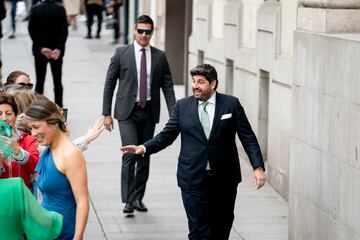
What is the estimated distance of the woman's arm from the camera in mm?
6887

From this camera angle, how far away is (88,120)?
18609 mm

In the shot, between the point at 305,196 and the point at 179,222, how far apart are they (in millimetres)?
2038

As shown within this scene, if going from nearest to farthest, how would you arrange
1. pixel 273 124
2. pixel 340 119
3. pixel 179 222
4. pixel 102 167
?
pixel 340 119, pixel 179 222, pixel 273 124, pixel 102 167

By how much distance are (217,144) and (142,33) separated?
307 centimetres

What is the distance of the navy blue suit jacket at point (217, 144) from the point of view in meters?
9.15

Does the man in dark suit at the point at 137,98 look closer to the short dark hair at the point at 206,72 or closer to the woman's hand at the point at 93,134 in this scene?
the short dark hair at the point at 206,72

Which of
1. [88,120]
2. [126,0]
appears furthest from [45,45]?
[126,0]

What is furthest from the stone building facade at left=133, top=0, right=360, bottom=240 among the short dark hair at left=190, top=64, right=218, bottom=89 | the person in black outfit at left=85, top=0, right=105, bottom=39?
the person in black outfit at left=85, top=0, right=105, bottom=39

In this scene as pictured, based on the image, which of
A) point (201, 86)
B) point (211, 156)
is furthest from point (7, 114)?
point (211, 156)

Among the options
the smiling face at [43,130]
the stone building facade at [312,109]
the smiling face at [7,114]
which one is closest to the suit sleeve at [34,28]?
the stone building facade at [312,109]

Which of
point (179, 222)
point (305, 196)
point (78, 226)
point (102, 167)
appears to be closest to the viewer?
point (78, 226)

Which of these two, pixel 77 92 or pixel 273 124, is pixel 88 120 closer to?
pixel 77 92

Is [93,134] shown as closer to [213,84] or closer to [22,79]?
[213,84]

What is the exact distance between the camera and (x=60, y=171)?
697 centimetres
